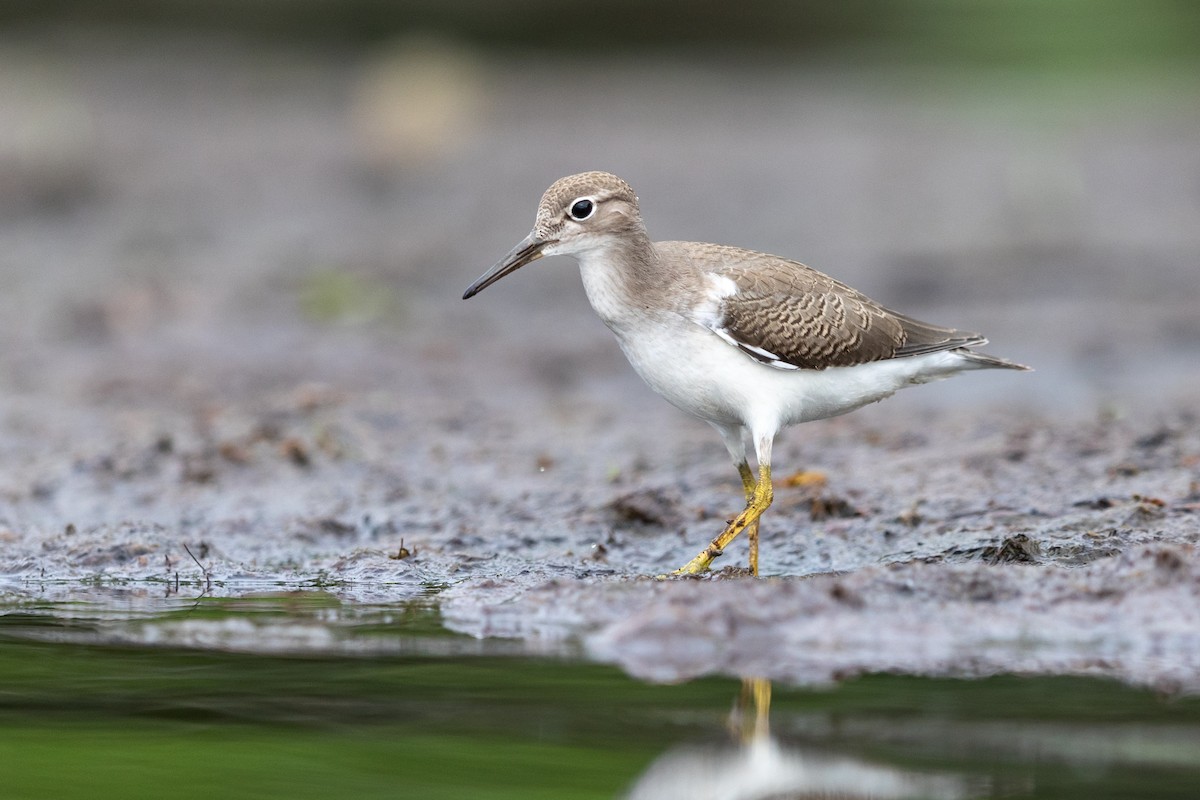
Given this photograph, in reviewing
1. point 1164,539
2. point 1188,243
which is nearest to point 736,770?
point 1164,539

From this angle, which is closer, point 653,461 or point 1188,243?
point 653,461

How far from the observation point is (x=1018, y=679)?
5172mm

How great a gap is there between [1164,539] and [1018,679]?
74.4 inches

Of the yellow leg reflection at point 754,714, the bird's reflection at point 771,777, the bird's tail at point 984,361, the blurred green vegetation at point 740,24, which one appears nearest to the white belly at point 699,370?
the bird's tail at point 984,361

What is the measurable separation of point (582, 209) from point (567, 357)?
594 cm

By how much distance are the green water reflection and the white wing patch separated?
1963 millimetres

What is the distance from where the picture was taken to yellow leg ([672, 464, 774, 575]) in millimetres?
7000

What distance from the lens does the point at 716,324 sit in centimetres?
698

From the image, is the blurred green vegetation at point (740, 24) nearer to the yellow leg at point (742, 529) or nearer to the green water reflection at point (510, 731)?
the yellow leg at point (742, 529)

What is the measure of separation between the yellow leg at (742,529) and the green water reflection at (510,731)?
1566mm

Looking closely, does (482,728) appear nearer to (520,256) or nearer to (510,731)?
(510,731)

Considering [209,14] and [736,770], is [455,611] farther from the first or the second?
[209,14]

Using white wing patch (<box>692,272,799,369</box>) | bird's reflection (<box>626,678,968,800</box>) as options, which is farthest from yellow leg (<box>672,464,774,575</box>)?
bird's reflection (<box>626,678,968,800</box>)

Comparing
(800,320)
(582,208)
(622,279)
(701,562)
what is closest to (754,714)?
(701,562)
